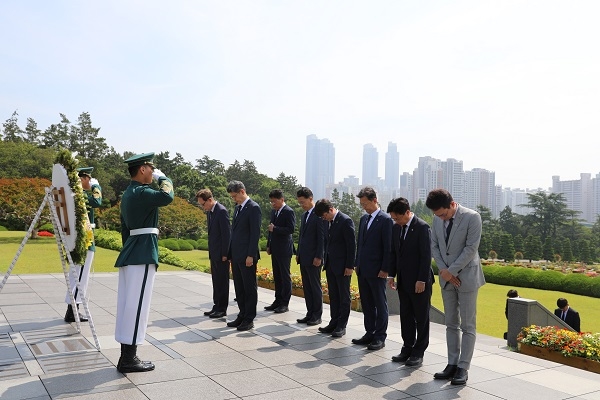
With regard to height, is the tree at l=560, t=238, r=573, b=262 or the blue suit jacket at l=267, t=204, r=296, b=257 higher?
the blue suit jacket at l=267, t=204, r=296, b=257

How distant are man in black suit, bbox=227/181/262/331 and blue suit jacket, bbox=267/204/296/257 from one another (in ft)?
3.52

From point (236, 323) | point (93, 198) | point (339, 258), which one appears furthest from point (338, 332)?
point (93, 198)

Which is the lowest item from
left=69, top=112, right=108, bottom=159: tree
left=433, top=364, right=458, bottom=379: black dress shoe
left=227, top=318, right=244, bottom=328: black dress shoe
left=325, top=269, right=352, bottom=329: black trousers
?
left=227, top=318, right=244, bottom=328: black dress shoe

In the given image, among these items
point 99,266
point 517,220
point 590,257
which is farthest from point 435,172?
point 99,266

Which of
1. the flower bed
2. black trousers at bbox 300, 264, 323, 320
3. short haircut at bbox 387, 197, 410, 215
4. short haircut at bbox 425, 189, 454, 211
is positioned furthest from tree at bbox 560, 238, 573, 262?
short haircut at bbox 425, 189, 454, 211

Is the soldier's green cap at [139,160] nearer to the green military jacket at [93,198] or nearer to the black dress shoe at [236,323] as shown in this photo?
the green military jacket at [93,198]

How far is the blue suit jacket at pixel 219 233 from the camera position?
22.8ft

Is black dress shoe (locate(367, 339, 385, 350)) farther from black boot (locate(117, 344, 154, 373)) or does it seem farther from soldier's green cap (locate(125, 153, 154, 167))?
soldier's green cap (locate(125, 153, 154, 167))

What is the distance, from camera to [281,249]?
7.56 metres

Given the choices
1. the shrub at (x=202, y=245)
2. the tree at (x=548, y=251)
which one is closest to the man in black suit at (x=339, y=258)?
the shrub at (x=202, y=245)

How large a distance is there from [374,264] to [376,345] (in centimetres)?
83

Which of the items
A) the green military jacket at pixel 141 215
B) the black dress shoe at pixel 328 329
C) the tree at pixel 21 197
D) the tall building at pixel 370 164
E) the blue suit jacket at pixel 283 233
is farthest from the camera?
the tall building at pixel 370 164

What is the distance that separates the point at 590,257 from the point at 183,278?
36.6 m

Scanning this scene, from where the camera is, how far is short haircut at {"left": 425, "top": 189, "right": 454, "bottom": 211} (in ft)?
14.2
